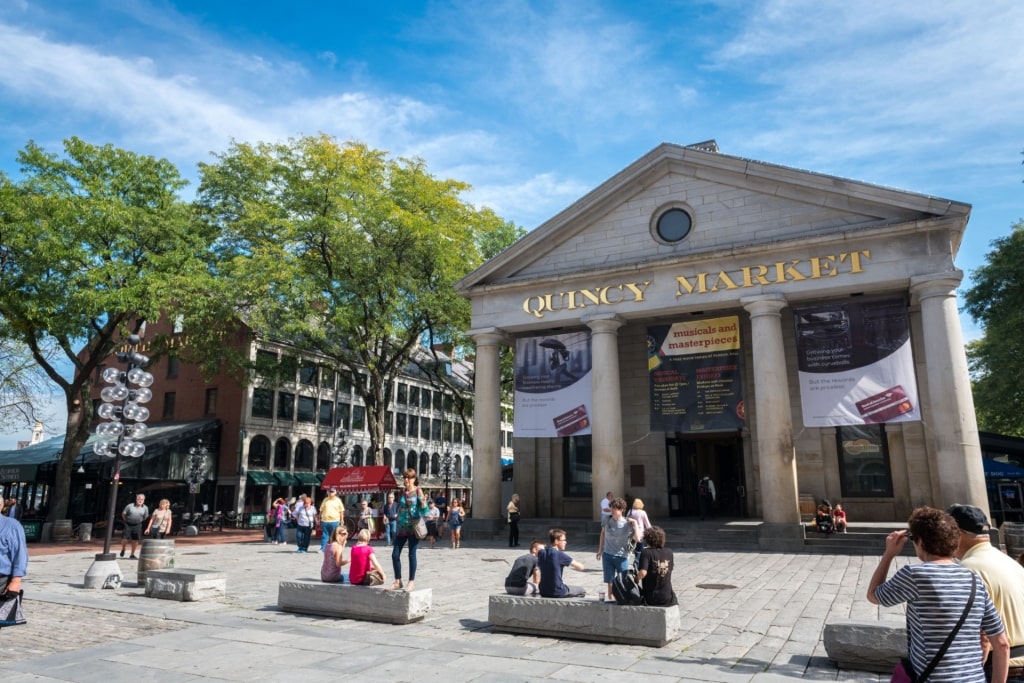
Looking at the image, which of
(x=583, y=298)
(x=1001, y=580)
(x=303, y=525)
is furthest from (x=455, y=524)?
(x=1001, y=580)

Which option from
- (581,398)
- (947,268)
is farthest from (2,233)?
(947,268)

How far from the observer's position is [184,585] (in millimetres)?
11508

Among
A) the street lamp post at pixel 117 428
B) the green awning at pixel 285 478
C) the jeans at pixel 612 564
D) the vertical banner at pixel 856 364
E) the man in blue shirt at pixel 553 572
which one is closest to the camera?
the man in blue shirt at pixel 553 572

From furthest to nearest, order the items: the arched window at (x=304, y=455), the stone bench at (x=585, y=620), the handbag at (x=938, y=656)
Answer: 1. the arched window at (x=304, y=455)
2. the stone bench at (x=585, y=620)
3. the handbag at (x=938, y=656)

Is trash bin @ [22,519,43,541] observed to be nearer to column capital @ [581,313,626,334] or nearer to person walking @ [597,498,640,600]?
column capital @ [581,313,626,334]

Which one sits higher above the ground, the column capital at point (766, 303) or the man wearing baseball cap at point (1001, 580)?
the column capital at point (766, 303)

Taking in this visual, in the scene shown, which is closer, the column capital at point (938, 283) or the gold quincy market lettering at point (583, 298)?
the column capital at point (938, 283)

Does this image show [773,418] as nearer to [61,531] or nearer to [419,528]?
[419,528]

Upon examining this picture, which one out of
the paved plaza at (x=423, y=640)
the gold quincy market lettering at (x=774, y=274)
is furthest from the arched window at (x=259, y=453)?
the gold quincy market lettering at (x=774, y=274)

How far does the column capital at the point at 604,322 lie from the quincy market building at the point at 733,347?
70 millimetres

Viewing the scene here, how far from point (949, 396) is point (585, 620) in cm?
1472

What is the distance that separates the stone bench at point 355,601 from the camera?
30.9 feet

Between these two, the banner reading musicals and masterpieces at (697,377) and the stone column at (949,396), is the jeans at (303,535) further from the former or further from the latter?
the stone column at (949,396)

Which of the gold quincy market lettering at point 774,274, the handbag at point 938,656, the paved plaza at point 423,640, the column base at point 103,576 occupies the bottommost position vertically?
the paved plaza at point 423,640
